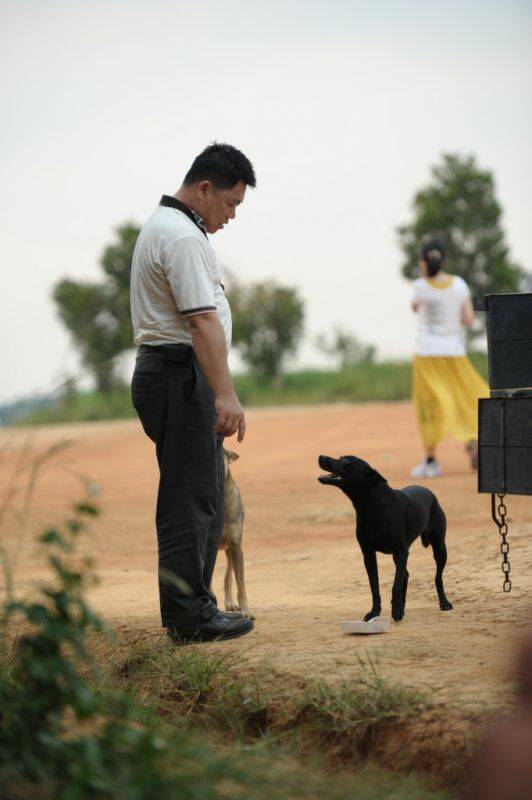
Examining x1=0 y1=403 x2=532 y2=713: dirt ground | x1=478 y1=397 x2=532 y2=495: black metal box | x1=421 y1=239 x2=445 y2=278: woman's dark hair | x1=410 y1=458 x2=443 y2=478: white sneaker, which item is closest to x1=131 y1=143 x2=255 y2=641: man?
x1=0 y1=403 x2=532 y2=713: dirt ground

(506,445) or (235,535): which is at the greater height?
(506,445)

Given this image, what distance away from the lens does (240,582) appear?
6.87m

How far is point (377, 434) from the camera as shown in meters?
21.7

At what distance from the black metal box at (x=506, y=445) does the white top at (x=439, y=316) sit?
24.8ft

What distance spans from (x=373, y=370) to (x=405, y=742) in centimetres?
3488

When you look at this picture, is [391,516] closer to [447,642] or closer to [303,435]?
[447,642]

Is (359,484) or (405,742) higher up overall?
(359,484)

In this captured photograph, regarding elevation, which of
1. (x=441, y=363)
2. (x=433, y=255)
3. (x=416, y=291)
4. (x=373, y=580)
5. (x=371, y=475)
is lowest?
(x=373, y=580)

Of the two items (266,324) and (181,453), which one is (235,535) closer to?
(181,453)

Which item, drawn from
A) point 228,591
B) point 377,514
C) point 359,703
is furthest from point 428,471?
point 359,703

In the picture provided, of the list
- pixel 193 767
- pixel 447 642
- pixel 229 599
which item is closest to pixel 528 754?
pixel 193 767

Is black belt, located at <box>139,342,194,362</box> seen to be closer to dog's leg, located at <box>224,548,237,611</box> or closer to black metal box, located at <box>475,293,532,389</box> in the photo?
black metal box, located at <box>475,293,532,389</box>

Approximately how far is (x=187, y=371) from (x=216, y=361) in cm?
26

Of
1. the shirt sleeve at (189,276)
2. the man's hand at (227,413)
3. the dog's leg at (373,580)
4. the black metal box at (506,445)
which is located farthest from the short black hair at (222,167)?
the dog's leg at (373,580)
